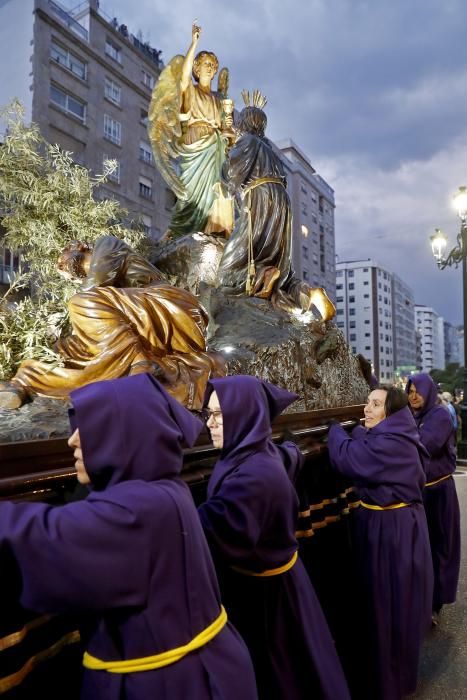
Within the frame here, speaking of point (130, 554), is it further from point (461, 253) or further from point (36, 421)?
point (461, 253)

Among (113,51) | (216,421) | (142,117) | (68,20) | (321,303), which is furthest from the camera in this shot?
(142,117)

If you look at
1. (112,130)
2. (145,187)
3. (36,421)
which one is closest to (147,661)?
(36,421)

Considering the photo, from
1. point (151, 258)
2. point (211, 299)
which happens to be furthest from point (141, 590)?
point (151, 258)

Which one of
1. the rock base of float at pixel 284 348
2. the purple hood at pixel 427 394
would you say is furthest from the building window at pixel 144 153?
the purple hood at pixel 427 394

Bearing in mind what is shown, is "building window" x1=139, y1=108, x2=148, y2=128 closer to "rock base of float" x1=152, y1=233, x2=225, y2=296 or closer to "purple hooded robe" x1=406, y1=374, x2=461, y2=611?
"rock base of float" x1=152, y1=233, x2=225, y2=296

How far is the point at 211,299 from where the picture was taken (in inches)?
207

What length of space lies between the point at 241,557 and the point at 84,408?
3.12ft

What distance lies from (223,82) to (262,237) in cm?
302

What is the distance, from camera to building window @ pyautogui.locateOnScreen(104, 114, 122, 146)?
1964cm

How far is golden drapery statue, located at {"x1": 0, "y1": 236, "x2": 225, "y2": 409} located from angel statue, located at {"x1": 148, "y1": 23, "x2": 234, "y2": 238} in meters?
3.77

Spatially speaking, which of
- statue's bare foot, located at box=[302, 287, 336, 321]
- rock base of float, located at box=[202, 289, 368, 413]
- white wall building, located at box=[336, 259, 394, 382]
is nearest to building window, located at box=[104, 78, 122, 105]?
statue's bare foot, located at box=[302, 287, 336, 321]

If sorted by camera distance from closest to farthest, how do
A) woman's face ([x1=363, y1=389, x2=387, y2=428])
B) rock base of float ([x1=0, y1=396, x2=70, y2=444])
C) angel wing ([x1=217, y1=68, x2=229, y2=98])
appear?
1. rock base of float ([x1=0, y1=396, x2=70, y2=444])
2. woman's face ([x1=363, y1=389, x2=387, y2=428])
3. angel wing ([x1=217, y1=68, x2=229, y2=98])

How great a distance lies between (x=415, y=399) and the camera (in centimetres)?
443

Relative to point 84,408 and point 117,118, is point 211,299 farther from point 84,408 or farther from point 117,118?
point 117,118
